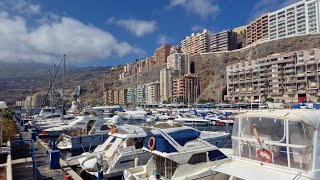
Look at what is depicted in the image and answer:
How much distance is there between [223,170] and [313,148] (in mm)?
2852

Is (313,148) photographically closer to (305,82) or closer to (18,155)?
(18,155)

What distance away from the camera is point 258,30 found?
15288 centimetres

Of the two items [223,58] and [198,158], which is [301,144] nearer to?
[198,158]

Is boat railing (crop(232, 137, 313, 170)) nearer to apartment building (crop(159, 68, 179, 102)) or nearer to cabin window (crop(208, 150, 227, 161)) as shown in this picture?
cabin window (crop(208, 150, 227, 161))

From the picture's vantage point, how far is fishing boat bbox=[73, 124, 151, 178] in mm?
15516

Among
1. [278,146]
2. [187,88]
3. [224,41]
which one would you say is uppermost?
[224,41]

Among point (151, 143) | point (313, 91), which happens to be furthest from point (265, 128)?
point (313, 91)

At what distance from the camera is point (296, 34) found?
5128 inches

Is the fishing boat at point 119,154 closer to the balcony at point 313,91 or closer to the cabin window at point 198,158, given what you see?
the cabin window at point 198,158

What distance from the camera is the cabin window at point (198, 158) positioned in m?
12.1

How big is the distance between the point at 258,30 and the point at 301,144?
→ 15744 cm

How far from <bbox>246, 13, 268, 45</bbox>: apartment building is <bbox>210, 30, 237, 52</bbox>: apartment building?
36.8ft

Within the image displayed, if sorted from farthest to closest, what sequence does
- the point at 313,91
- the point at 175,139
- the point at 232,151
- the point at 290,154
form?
the point at 313,91 → the point at 175,139 → the point at 232,151 → the point at 290,154

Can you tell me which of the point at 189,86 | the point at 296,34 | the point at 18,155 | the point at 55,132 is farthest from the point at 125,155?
the point at 296,34
